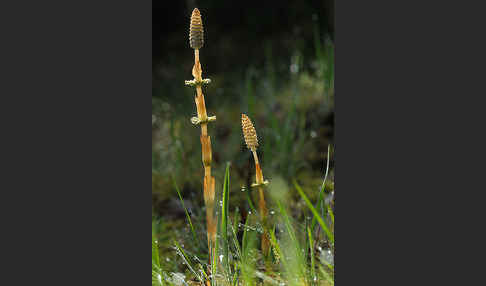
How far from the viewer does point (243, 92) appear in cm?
296

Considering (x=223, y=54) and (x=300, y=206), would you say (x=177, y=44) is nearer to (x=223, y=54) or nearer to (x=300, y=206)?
(x=223, y=54)

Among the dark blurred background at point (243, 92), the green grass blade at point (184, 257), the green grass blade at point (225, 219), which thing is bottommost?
the green grass blade at point (184, 257)

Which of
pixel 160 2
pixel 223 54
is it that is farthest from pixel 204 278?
pixel 223 54

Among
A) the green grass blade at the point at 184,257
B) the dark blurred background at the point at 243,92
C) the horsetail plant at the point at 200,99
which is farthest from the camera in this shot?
the dark blurred background at the point at 243,92

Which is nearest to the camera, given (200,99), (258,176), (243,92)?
(200,99)

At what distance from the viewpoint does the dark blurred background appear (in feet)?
7.17

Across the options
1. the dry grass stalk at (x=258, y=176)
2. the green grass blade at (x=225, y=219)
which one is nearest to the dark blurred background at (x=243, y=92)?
the dry grass stalk at (x=258, y=176)

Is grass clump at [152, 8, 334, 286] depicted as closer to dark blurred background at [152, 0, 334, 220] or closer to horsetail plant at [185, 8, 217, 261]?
horsetail plant at [185, 8, 217, 261]

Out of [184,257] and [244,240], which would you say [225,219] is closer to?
[244,240]

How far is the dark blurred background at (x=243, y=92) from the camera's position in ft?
7.17

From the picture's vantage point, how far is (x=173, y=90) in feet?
8.78

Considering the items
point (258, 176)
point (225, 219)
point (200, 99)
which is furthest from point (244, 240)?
point (200, 99)

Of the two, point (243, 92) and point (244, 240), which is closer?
point (244, 240)

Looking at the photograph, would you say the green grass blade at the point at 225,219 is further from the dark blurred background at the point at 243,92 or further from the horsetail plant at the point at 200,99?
the dark blurred background at the point at 243,92
